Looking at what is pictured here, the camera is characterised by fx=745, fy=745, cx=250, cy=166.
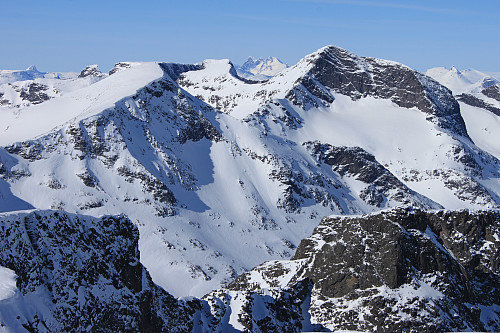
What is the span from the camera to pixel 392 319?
387ft

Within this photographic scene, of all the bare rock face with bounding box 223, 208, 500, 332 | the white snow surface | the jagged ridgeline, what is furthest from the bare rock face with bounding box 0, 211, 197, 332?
the bare rock face with bounding box 223, 208, 500, 332

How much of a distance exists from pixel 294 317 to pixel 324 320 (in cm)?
1162

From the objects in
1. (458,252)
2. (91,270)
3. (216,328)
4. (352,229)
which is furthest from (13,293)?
(458,252)

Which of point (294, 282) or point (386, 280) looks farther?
point (294, 282)

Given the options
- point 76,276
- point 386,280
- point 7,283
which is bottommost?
point 386,280

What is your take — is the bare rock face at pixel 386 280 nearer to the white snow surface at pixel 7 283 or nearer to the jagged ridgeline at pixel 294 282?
the jagged ridgeline at pixel 294 282

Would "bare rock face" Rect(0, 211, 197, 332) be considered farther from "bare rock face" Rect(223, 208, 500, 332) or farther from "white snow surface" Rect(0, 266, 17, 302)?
"bare rock face" Rect(223, 208, 500, 332)

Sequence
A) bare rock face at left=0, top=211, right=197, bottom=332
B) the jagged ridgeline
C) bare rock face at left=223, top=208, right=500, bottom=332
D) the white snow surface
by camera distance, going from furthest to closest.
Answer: bare rock face at left=223, top=208, right=500, bottom=332, the jagged ridgeline, bare rock face at left=0, top=211, right=197, bottom=332, the white snow surface

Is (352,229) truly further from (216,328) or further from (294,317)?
(216,328)

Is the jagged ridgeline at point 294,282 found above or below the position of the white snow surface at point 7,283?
below

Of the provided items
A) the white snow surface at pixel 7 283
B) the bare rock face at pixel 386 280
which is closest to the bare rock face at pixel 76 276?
the white snow surface at pixel 7 283

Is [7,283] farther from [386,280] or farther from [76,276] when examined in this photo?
[386,280]

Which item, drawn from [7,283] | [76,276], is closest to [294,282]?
[76,276]

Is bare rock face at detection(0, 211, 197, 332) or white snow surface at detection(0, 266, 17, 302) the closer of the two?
white snow surface at detection(0, 266, 17, 302)
